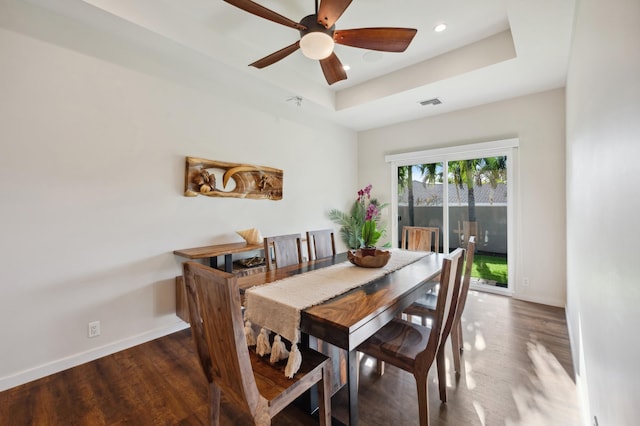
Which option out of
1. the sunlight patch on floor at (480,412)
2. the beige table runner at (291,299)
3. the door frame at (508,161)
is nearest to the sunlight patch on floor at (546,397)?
the sunlight patch on floor at (480,412)

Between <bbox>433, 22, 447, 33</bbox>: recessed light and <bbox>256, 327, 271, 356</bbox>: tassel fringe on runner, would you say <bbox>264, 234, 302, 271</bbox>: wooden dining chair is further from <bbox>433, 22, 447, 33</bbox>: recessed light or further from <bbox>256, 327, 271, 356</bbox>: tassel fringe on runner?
<bbox>433, 22, 447, 33</bbox>: recessed light

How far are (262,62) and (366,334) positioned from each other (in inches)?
92.7

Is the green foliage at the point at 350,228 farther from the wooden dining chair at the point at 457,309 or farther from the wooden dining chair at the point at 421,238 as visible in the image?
the wooden dining chair at the point at 457,309

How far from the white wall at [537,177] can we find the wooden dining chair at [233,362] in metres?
3.56

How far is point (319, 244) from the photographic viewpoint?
275 centimetres

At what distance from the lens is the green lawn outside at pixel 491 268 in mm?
3939

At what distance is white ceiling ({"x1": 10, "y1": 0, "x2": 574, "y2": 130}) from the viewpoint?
2283 millimetres

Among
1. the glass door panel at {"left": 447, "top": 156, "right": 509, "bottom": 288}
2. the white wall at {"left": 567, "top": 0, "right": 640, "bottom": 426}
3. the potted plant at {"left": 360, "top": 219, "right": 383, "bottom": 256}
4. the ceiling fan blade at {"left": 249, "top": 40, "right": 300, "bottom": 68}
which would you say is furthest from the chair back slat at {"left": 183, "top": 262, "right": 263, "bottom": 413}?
the glass door panel at {"left": 447, "top": 156, "right": 509, "bottom": 288}

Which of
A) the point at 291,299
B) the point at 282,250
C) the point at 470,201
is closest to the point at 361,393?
the point at 291,299

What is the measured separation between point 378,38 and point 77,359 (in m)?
3.55

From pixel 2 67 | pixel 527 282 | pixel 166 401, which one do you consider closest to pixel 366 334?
pixel 166 401

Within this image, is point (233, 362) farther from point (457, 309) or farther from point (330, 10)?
point (330, 10)

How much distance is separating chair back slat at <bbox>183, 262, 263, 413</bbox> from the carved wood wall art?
6.48 ft

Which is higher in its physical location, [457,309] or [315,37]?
[315,37]
